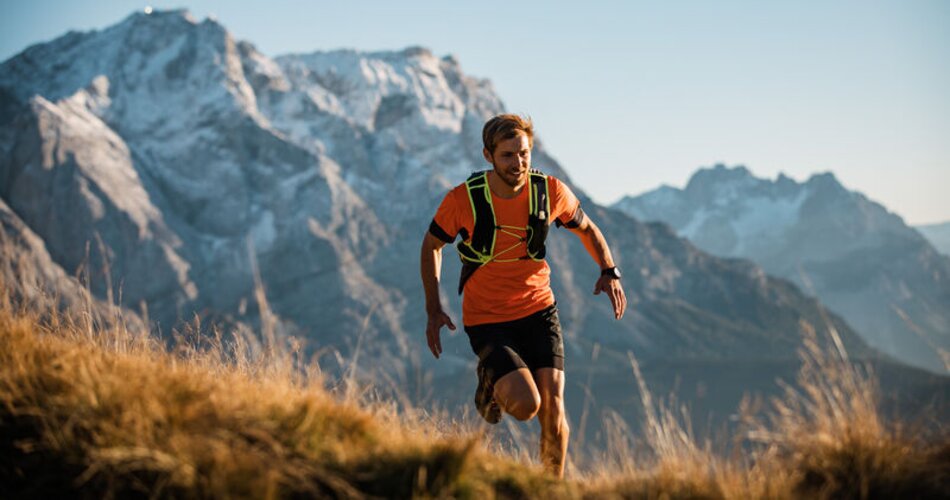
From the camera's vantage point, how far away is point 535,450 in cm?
550

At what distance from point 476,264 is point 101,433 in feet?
10.1

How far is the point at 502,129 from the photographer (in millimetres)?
5824

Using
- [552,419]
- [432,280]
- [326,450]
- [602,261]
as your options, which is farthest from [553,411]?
[326,450]

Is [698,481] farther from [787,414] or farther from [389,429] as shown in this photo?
[389,429]

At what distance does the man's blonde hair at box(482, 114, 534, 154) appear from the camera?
229 inches

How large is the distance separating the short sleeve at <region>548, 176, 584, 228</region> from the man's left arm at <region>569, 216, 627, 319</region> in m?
0.08

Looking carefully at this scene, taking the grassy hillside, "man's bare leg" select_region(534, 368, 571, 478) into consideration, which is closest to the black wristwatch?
"man's bare leg" select_region(534, 368, 571, 478)

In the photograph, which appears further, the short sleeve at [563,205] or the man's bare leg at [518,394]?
the short sleeve at [563,205]

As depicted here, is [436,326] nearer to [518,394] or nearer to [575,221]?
[518,394]

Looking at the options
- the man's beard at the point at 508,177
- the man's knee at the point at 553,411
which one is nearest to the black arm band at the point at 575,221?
the man's beard at the point at 508,177

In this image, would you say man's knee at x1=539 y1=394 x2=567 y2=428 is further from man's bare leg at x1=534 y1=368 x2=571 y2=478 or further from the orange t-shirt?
the orange t-shirt

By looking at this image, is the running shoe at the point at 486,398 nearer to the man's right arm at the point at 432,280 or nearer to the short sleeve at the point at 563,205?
the man's right arm at the point at 432,280

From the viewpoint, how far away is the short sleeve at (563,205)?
6.14 meters

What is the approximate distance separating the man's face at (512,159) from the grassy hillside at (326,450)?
7.16ft
